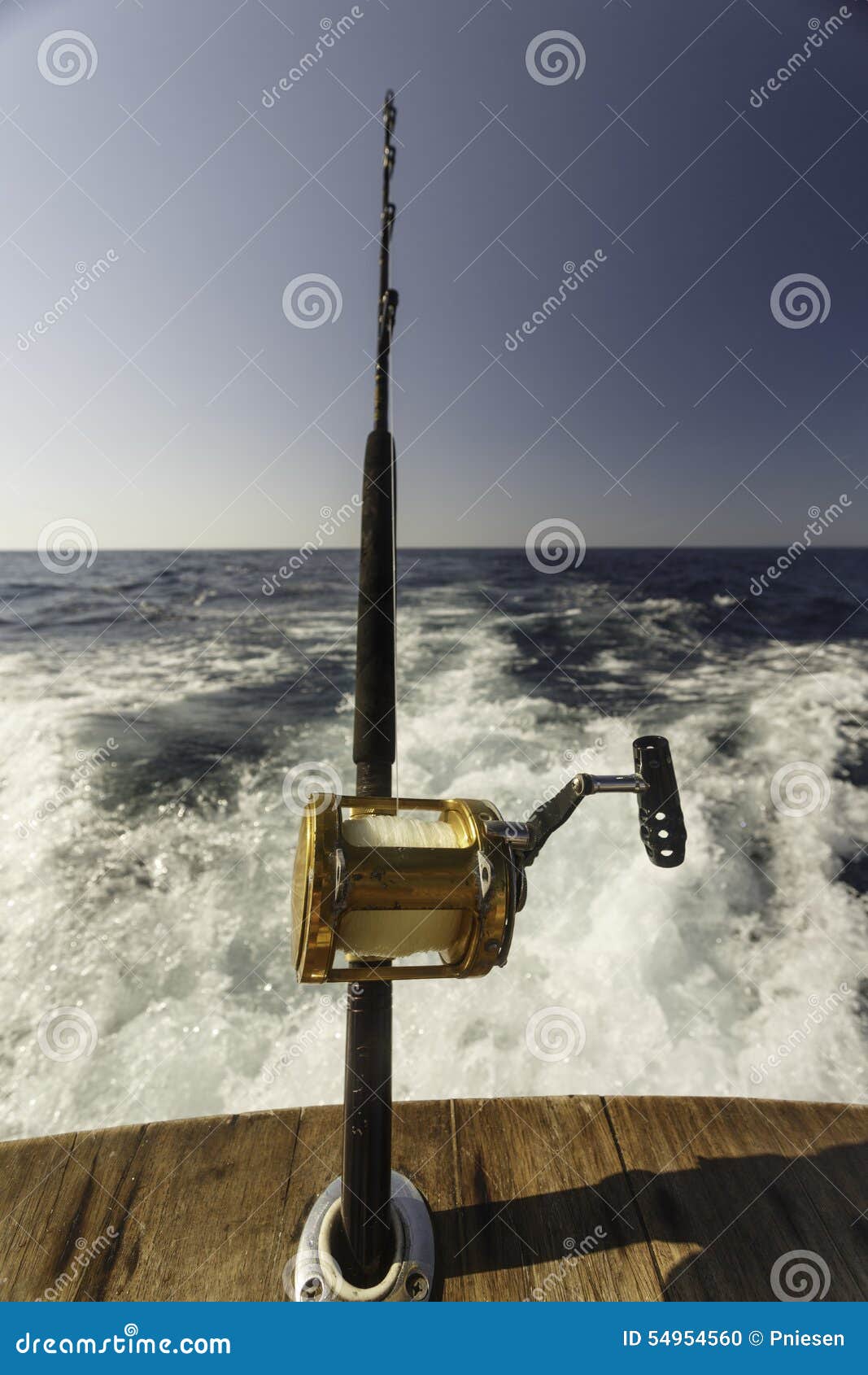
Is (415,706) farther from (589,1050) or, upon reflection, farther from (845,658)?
(845,658)

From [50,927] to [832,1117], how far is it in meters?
3.62

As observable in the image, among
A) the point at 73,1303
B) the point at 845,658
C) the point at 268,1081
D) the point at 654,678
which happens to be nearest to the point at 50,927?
the point at 268,1081

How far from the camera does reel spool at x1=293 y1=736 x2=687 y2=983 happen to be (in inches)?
36.7
